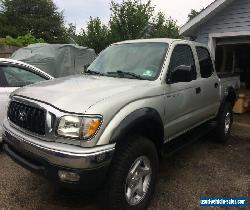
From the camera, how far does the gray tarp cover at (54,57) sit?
40.3 feet

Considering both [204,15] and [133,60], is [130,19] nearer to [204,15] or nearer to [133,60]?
[204,15]

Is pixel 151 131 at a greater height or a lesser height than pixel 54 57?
lesser

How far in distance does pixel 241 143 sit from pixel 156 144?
3433 millimetres

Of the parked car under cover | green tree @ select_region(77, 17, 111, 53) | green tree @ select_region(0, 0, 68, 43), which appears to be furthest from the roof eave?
green tree @ select_region(0, 0, 68, 43)

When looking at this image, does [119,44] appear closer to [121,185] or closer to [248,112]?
[121,185]

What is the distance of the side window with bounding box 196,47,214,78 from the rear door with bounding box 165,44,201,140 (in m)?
0.30

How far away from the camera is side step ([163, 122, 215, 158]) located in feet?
14.0

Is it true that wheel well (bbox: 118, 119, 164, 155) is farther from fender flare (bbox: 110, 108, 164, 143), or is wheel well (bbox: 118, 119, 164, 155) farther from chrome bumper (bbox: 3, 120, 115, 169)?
chrome bumper (bbox: 3, 120, 115, 169)

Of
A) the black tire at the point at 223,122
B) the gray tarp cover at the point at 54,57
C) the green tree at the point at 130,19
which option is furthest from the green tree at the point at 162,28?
the black tire at the point at 223,122

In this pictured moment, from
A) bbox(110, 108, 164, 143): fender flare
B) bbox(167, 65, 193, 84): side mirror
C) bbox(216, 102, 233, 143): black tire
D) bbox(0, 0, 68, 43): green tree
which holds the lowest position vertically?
bbox(216, 102, 233, 143): black tire

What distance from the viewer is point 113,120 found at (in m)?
3.13

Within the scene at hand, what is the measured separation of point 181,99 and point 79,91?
1.68 m

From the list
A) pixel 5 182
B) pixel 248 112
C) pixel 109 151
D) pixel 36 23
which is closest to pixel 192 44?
pixel 109 151

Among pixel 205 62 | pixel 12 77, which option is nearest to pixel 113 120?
pixel 205 62
